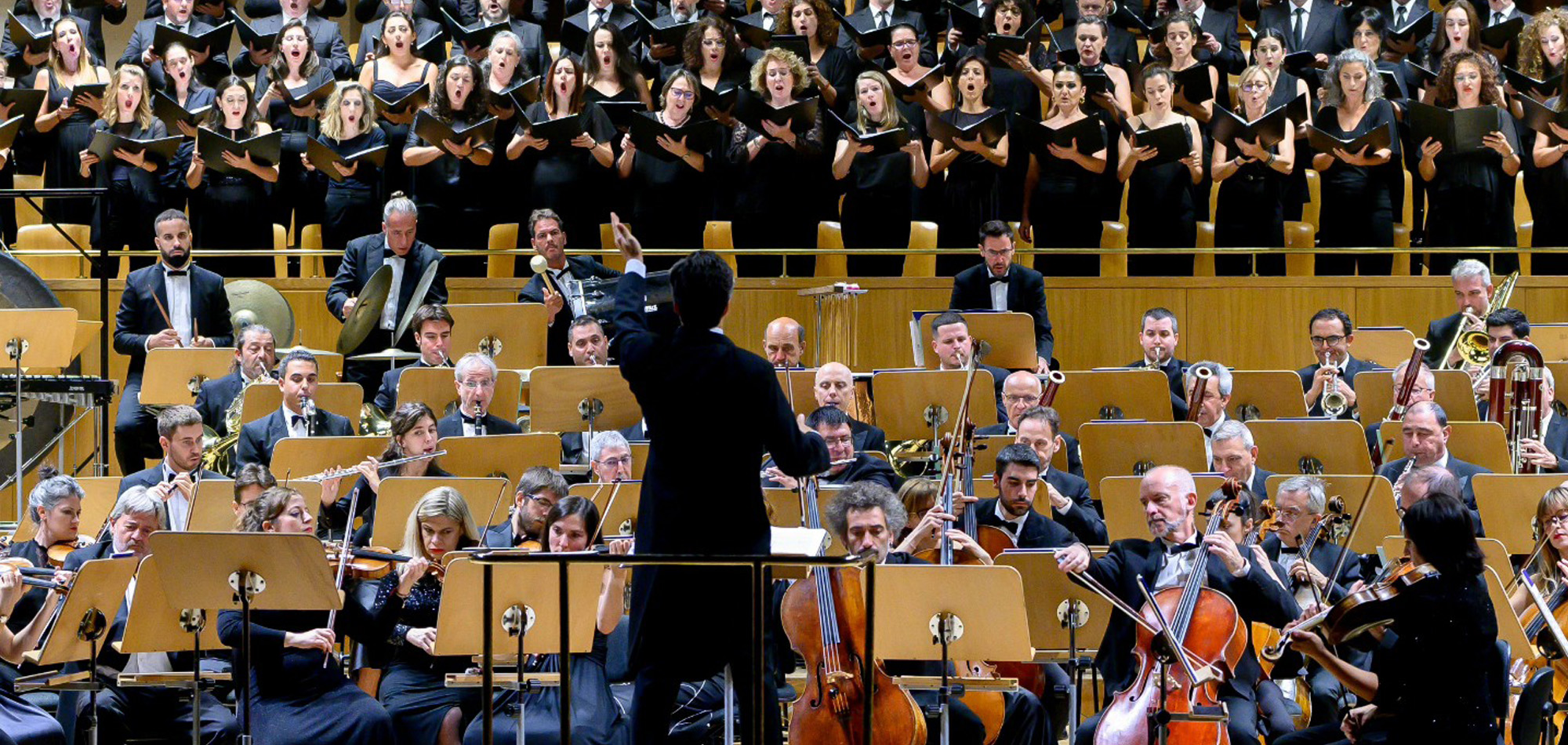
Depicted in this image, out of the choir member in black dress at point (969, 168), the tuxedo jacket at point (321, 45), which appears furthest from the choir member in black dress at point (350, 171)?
the choir member in black dress at point (969, 168)

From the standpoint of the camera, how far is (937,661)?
5152mm

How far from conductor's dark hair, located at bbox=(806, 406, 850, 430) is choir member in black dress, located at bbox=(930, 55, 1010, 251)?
2.28m

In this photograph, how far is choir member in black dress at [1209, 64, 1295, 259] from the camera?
8.41 m

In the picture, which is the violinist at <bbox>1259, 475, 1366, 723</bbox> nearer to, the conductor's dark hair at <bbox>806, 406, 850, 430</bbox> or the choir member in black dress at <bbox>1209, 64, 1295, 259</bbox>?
the conductor's dark hair at <bbox>806, 406, 850, 430</bbox>

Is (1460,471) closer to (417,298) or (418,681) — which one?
(418,681)

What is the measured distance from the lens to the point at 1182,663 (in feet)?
15.5

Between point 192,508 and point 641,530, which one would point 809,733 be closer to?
point 641,530

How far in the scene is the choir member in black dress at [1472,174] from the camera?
27.7 ft

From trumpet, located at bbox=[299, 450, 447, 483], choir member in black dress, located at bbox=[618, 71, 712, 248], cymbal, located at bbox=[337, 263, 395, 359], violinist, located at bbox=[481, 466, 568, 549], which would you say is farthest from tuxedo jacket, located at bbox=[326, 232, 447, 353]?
violinist, located at bbox=[481, 466, 568, 549]

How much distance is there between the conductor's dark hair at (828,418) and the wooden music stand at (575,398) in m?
0.75

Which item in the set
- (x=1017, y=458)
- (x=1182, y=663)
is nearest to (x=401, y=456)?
(x=1017, y=458)

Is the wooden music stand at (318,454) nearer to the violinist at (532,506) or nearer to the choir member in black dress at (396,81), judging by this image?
the violinist at (532,506)

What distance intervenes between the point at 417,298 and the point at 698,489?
12.8 feet

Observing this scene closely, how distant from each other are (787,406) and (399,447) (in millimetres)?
2385
